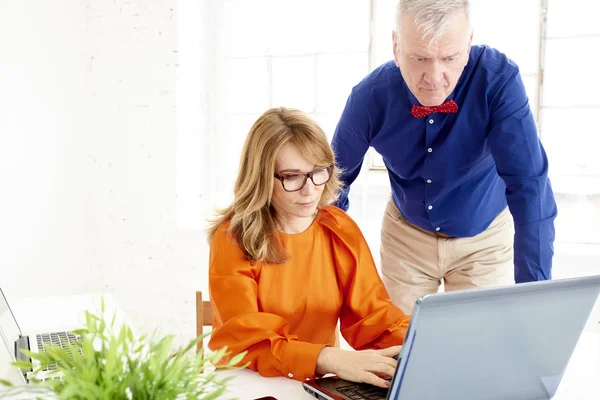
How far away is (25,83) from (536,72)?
85.4 inches

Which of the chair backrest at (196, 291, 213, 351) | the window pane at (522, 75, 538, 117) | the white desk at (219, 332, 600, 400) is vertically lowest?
the chair backrest at (196, 291, 213, 351)

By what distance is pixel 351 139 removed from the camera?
1.97m

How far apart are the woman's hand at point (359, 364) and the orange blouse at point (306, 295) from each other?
0.11 metres

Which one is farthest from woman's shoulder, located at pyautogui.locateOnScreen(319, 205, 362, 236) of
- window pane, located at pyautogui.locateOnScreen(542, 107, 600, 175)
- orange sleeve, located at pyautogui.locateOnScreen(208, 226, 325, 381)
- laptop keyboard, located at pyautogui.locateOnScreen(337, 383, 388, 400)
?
window pane, located at pyautogui.locateOnScreen(542, 107, 600, 175)

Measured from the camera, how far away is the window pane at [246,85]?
133 inches

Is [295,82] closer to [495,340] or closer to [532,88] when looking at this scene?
[532,88]

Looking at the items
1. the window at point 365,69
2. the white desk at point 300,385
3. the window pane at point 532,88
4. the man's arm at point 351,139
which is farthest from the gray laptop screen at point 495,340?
the window pane at point 532,88

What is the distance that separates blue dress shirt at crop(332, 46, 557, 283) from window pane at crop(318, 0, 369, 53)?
127cm

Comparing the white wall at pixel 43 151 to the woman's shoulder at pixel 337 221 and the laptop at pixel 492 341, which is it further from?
the laptop at pixel 492 341

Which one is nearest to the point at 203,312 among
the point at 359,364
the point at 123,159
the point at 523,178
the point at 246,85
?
the point at 359,364

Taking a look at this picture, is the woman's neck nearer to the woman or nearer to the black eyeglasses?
the woman

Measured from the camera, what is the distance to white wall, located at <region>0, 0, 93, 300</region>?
2803mm

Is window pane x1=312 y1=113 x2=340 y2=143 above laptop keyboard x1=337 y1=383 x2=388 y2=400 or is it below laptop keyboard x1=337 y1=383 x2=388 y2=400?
above

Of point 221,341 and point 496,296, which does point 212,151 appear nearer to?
point 221,341
